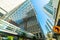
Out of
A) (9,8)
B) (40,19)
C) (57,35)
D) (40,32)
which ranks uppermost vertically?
(9,8)

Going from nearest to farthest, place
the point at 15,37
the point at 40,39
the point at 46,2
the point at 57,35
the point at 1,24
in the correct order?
1. the point at 57,35
2. the point at 1,24
3. the point at 15,37
4. the point at 40,39
5. the point at 46,2

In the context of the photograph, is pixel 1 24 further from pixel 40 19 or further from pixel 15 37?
pixel 40 19

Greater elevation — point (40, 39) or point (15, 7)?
point (15, 7)

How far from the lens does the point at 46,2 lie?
74.6 inches

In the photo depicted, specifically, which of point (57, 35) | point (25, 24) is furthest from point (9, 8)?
point (57, 35)

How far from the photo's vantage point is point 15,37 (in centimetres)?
145

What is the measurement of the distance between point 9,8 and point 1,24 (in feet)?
1.77

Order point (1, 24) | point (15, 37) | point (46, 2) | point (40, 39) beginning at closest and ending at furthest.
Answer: point (1, 24), point (15, 37), point (40, 39), point (46, 2)

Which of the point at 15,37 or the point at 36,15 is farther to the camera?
the point at 36,15

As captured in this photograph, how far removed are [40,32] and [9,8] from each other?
469mm

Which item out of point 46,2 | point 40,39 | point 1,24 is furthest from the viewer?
point 46,2

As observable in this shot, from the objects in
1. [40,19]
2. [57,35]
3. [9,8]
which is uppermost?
[9,8]

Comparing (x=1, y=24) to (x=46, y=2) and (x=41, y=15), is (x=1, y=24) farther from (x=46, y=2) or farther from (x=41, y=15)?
(x=46, y=2)

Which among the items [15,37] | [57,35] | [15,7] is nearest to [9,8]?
[15,7]
